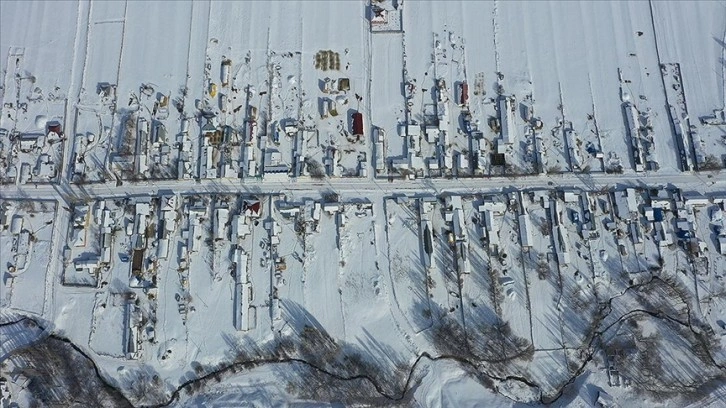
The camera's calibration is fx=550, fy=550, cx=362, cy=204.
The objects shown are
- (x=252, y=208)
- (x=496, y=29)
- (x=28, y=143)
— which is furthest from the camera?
(x=496, y=29)

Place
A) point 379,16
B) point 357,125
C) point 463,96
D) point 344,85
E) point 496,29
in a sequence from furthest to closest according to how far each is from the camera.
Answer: point 496,29 < point 379,16 < point 344,85 < point 463,96 < point 357,125

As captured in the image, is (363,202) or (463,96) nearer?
(363,202)

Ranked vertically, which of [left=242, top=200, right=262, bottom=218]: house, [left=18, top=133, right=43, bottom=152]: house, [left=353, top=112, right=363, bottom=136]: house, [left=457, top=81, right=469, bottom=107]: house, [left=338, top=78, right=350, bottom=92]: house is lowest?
[left=242, top=200, right=262, bottom=218]: house

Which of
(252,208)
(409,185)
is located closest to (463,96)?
(409,185)

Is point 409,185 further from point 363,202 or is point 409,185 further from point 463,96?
point 463,96

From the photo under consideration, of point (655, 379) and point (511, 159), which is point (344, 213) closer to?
point (511, 159)

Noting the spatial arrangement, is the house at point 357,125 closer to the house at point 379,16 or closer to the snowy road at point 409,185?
the snowy road at point 409,185

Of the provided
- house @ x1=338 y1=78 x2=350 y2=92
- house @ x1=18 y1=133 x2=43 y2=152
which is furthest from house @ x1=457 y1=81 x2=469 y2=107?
house @ x1=18 y1=133 x2=43 y2=152

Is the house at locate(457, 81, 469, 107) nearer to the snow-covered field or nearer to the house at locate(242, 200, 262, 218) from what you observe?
the snow-covered field
